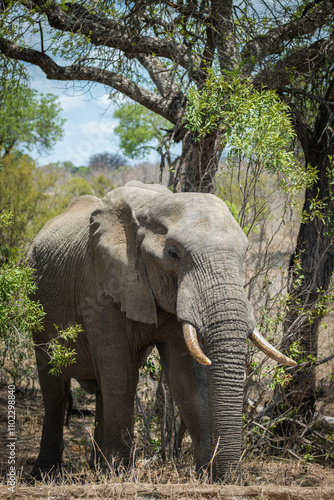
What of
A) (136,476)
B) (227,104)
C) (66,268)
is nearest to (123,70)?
(227,104)

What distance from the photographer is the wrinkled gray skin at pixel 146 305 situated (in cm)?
389

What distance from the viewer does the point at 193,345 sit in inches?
149

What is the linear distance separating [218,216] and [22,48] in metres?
4.21

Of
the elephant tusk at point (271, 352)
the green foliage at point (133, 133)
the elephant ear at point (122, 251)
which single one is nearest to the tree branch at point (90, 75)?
the elephant ear at point (122, 251)

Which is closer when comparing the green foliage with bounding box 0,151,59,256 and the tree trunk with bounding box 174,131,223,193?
the tree trunk with bounding box 174,131,223,193

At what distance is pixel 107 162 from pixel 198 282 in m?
57.4

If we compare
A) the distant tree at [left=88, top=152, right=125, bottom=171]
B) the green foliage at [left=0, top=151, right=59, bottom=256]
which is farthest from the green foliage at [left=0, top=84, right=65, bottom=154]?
the distant tree at [left=88, top=152, right=125, bottom=171]

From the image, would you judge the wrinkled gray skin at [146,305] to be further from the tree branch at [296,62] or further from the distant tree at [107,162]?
the distant tree at [107,162]

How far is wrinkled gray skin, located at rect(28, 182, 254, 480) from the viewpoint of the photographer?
389 centimetres

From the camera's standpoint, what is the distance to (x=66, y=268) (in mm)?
5727

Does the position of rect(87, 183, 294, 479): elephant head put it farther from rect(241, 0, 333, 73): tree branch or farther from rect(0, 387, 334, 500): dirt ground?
rect(241, 0, 333, 73): tree branch

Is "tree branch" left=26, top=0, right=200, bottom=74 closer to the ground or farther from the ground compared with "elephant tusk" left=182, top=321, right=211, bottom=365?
farther from the ground

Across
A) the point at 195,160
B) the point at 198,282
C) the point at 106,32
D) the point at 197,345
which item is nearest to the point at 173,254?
the point at 198,282

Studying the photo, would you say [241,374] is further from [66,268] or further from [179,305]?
[66,268]
